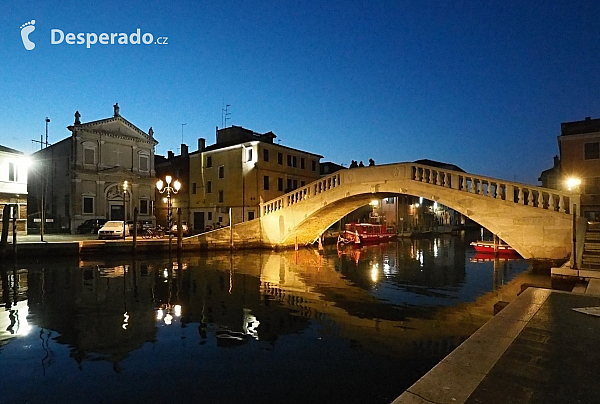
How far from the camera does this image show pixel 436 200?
1608cm

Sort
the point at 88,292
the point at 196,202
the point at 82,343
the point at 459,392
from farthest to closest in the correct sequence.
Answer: the point at 196,202 < the point at 88,292 < the point at 82,343 < the point at 459,392

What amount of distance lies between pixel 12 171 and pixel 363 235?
2497cm

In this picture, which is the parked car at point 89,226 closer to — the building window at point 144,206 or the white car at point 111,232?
the building window at point 144,206

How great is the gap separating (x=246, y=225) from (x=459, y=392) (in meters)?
20.3

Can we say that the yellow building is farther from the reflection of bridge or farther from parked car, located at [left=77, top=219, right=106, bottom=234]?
parked car, located at [left=77, top=219, right=106, bottom=234]

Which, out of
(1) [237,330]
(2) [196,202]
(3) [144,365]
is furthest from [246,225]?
(3) [144,365]

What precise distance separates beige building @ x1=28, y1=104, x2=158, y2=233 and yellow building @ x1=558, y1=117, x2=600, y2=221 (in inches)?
1169

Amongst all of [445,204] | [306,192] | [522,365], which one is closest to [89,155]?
[306,192]

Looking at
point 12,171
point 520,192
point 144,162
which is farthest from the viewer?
point 144,162

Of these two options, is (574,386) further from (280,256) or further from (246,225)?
(246,225)

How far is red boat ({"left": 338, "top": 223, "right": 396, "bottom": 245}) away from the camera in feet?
97.7

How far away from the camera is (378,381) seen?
4945mm

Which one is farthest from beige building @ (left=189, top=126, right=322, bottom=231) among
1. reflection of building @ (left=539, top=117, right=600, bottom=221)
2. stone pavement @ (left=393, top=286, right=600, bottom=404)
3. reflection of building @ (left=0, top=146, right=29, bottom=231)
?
stone pavement @ (left=393, top=286, right=600, bottom=404)

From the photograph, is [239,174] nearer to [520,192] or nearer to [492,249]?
[492,249]
